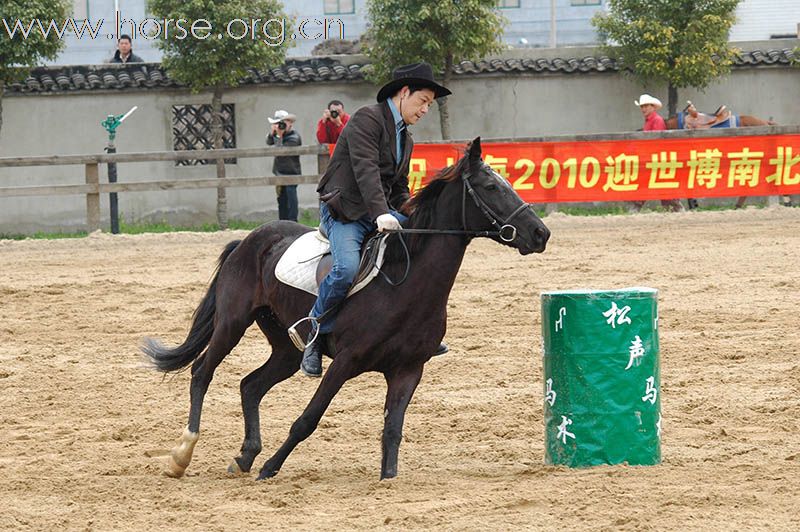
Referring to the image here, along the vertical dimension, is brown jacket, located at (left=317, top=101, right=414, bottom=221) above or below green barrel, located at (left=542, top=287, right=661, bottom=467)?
above

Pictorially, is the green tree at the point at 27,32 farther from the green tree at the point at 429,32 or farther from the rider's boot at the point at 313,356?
the rider's boot at the point at 313,356

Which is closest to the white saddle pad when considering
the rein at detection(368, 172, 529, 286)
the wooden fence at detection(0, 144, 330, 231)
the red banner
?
the rein at detection(368, 172, 529, 286)

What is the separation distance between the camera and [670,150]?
18.8 meters

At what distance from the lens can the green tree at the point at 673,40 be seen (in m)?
22.0

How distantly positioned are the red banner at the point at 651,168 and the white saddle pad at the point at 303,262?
1185cm

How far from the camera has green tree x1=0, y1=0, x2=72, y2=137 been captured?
20.1 metres

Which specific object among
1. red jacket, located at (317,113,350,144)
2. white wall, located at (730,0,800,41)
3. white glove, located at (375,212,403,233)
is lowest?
white glove, located at (375,212,403,233)

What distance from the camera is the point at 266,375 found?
7051 mm

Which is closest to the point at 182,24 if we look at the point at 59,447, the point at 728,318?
the point at 728,318

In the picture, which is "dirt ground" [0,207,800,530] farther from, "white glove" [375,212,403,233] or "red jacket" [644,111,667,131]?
"red jacket" [644,111,667,131]

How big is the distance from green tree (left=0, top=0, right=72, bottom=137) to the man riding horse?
14.9 meters

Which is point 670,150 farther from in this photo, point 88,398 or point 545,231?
point 545,231

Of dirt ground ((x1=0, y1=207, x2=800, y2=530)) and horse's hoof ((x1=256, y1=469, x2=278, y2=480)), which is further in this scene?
horse's hoof ((x1=256, y1=469, x2=278, y2=480))

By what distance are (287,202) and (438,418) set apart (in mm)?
11380
